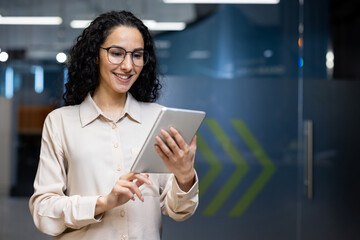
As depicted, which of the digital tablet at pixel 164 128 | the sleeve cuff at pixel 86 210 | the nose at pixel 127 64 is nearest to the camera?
the digital tablet at pixel 164 128

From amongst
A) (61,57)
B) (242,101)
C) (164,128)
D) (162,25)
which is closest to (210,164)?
(242,101)

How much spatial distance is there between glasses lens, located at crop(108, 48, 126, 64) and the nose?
0.02m

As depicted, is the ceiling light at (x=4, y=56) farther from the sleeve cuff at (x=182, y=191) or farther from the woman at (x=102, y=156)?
the sleeve cuff at (x=182, y=191)

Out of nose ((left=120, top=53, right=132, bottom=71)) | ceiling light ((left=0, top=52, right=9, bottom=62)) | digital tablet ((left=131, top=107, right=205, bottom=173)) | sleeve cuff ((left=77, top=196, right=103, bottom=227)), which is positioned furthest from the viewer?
ceiling light ((left=0, top=52, right=9, bottom=62))

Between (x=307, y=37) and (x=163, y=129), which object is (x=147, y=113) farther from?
(x=307, y=37)

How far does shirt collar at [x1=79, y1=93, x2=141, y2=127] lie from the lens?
1753mm

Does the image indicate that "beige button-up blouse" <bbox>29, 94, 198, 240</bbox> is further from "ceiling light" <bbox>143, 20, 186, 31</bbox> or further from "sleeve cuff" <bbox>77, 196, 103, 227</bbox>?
"ceiling light" <bbox>143, 20, 186, 31</bbox>

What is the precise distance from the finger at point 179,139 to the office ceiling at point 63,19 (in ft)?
7.83

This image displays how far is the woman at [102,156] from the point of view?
163 cm

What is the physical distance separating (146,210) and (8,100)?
2.34 metres

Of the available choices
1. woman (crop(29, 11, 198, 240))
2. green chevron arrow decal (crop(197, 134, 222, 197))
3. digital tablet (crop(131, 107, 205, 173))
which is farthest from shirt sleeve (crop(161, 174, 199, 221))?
green chevron arrow decal (crop(197, 134, 222, 197))

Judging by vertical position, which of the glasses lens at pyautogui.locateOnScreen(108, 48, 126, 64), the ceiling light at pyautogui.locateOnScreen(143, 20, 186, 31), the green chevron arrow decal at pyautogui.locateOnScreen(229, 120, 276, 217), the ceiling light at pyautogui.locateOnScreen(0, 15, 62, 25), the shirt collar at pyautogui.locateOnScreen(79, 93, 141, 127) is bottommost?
the green chevron arrow decal at pyautogui.locateOnScreen(229, 120, 276, 217)

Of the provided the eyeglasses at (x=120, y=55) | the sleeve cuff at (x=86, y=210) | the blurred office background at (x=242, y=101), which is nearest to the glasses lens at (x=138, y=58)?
the eyeglasses at (x=120, y=55)

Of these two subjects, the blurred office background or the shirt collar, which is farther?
the blurred office background
